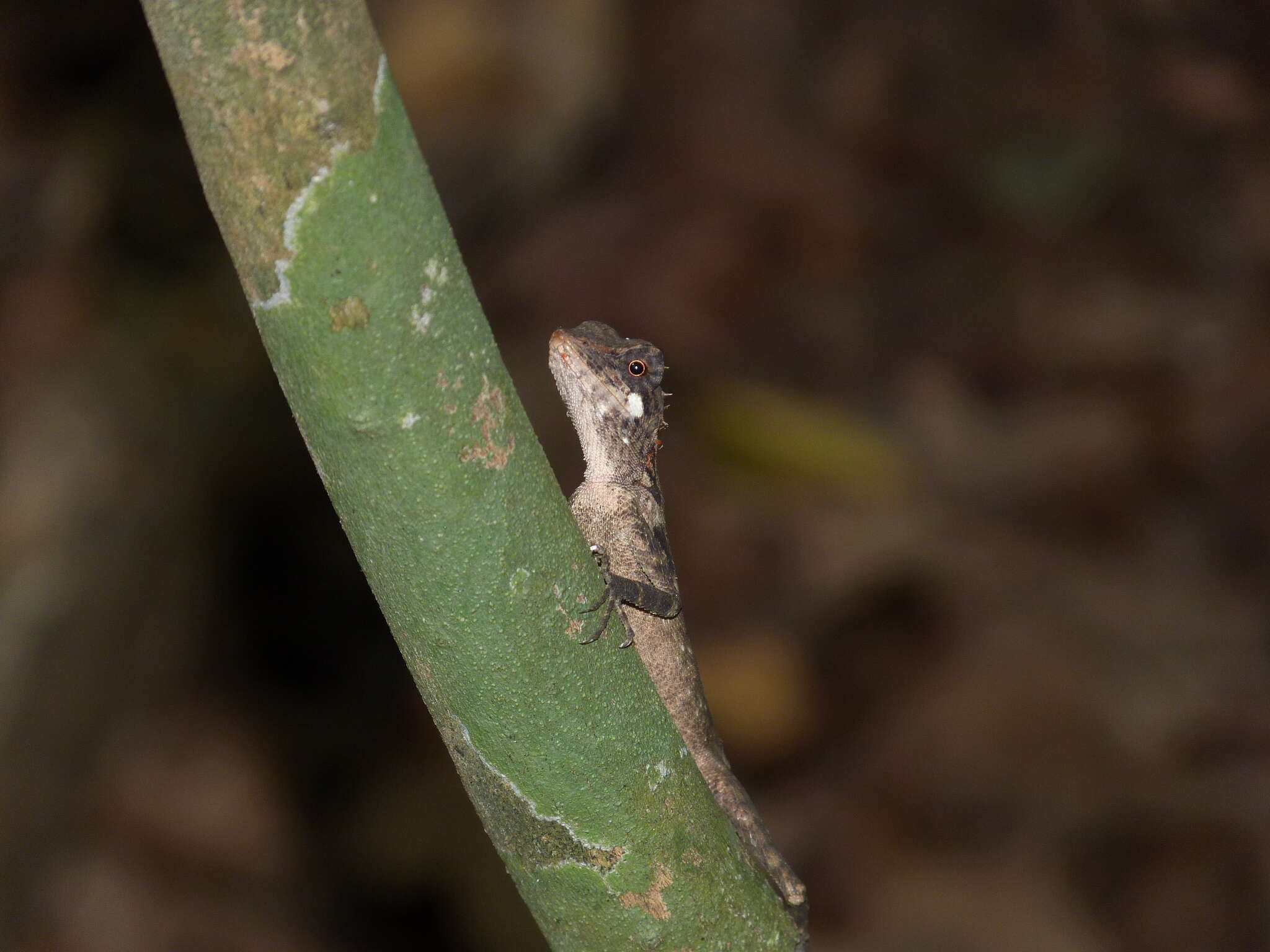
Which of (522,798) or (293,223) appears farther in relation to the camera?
(522,798)

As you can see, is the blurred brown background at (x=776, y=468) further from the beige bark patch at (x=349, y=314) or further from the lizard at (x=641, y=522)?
the beige bark patch at (x=349, y=314)

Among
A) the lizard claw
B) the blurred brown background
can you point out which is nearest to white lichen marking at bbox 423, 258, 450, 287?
the lizard claw

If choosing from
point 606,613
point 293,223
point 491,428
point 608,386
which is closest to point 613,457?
point 608,386

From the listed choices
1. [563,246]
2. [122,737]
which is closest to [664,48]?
[563,246]

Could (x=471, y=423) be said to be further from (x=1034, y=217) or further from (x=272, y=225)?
(x=1034, y=217)

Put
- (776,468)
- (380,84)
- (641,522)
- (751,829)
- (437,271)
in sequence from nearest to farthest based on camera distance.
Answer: (380,84), (437,271), (751,829), (641,522), (776,468)

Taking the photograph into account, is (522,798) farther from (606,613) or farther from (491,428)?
(491,428)

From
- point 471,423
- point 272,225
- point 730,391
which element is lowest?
point 730,391
